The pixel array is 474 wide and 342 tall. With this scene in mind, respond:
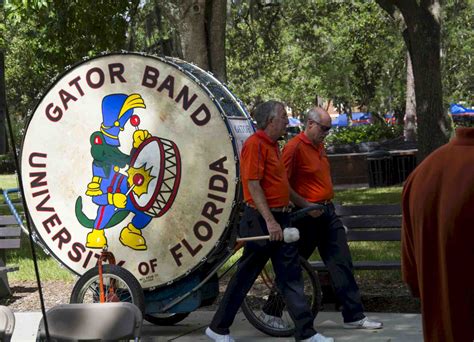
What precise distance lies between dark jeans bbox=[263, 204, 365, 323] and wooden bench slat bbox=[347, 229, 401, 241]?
1373mm

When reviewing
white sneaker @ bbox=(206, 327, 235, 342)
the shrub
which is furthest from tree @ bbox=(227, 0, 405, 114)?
white sneaker @ bbox=(206, 327, 235, 342)

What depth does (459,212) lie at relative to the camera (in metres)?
3.82

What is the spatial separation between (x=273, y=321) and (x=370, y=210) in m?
1.99

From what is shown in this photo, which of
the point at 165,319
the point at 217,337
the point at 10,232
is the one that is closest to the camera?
the point at 217,337

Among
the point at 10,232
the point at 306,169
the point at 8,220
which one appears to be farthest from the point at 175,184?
the point at 8,220

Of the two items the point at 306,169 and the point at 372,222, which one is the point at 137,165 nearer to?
the point at 306,169

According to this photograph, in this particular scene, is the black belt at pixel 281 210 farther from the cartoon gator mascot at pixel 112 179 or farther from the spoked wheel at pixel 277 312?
the cartoon gator mascot at pixel 112 179

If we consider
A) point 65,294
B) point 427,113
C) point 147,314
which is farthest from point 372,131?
point 147,314

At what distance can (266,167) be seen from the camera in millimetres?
7941

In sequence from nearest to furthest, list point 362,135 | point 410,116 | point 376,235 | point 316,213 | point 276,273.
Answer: point 276,273, point 316,213, point 376,235, point 362,135, point 410,116

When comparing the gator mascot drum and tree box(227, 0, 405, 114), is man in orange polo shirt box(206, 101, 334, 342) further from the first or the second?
tree box(227, 0, 405, 114)

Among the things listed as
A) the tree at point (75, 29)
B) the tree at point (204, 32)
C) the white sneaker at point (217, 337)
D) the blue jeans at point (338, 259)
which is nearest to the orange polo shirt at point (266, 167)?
the blue jeans at point (338, 259)

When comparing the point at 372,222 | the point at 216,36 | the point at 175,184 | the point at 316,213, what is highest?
the point at 216,36

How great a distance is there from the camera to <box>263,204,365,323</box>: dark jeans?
8.68 metres
